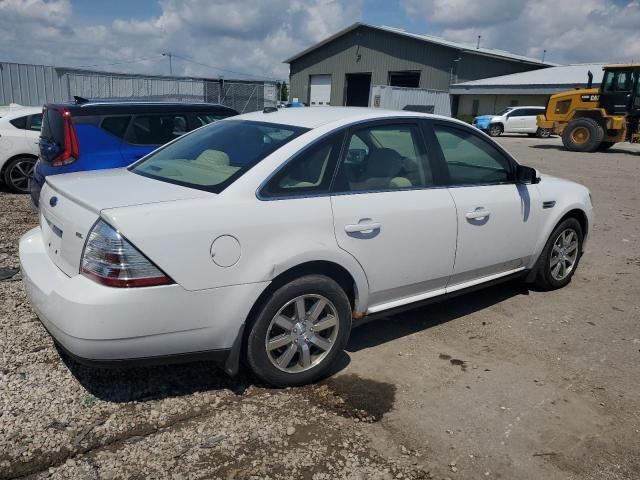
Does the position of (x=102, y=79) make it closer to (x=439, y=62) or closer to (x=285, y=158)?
(x=285, y=158)

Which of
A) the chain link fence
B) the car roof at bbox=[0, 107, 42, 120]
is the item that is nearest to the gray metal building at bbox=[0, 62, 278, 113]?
the chain link fence

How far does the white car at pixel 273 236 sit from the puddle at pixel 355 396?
125 millimetres

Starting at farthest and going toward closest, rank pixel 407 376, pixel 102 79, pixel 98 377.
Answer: pixel 102 79
pixel 407 376
pixel 98 377

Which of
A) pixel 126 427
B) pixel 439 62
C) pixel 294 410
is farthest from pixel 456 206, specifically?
pixel 439 62

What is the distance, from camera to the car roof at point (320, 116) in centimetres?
349

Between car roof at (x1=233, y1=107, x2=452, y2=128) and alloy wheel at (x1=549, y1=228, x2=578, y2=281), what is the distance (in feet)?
6.27

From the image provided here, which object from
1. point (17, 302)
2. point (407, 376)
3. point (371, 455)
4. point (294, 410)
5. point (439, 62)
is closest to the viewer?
point (371, 455)

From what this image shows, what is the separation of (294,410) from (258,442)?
1.11 ft

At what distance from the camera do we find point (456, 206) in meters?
3.82

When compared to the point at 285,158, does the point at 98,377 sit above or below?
below

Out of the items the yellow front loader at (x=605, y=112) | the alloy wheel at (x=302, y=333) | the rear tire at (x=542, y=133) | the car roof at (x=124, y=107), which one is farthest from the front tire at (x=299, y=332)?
the rear tire at (x=542, y=133)

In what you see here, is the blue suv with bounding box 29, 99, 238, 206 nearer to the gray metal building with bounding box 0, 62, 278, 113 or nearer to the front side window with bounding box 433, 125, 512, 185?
the front side window with bounding box 433, 125, 512, 185

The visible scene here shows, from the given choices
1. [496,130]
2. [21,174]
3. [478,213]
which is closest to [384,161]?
[478,213]

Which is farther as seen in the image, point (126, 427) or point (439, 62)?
point (439, 62)
